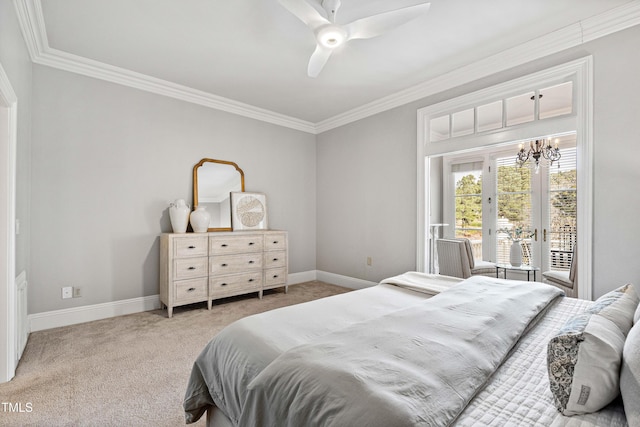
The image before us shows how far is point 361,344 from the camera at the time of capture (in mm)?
1097

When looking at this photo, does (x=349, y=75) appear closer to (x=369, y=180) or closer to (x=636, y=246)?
(x=369, y=180)

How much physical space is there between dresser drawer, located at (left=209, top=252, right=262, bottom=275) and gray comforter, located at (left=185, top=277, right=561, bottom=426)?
7.62ft

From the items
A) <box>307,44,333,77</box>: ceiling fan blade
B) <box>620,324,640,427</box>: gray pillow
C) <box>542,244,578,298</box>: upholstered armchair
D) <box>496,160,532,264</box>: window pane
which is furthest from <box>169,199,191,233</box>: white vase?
<box>496,160,532,264</box>: window pane

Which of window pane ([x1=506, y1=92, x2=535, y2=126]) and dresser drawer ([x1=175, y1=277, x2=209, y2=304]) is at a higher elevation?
window pane ([x1=506, y1=92, x2=535, y2=126])

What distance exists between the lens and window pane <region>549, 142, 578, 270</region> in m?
4.30

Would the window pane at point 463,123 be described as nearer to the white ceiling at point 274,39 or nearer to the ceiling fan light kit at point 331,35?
the white ceiling at point 274,39

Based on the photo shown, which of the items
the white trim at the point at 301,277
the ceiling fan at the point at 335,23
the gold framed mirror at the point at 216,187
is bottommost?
the white trim at the point at 301,277

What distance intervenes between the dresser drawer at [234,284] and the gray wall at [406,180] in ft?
4.54

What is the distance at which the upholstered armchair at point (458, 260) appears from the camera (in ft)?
11.8

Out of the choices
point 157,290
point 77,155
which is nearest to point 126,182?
point 77,155

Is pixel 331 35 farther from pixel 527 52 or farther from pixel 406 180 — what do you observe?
pixel 406 180

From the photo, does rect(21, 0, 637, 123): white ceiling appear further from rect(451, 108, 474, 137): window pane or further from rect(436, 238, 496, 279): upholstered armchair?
rect(436, 238, 496, 279): upholstered armchair

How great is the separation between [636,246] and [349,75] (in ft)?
9.46

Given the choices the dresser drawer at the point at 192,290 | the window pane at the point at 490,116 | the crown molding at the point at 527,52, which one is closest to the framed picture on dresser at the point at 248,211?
the dresser drawer at the point at 192,290
